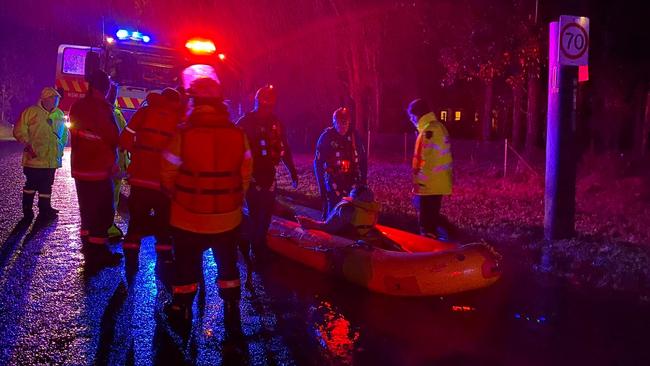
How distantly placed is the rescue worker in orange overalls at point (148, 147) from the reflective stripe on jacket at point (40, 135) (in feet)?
10.5

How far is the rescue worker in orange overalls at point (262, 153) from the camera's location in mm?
6555

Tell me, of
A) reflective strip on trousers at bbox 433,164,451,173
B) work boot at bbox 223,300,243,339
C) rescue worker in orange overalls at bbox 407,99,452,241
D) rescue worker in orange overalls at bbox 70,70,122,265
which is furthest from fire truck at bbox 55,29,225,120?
work boot at bbox 223,300,243,339

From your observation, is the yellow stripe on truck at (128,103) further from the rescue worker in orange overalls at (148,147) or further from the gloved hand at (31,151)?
the rescue worker in orange overalls at (148,147)

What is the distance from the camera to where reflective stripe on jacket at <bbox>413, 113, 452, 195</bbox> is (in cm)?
676

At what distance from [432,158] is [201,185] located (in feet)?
10.6

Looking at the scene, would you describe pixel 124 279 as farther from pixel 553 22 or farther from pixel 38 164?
pixel 553 22

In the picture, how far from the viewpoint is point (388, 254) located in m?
5.63

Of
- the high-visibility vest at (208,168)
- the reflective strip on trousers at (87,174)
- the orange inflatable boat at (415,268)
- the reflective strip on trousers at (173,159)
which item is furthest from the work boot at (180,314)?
the reflective strip on trousers at (87,174)

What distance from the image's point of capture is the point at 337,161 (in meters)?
7.38

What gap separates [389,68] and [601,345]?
97.8 feet

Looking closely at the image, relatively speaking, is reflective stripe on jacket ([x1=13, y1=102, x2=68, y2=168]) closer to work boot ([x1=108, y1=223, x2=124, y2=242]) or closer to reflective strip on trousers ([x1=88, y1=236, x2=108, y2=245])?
work boot ([x1=108, y1=223, x2=124, y2=242])

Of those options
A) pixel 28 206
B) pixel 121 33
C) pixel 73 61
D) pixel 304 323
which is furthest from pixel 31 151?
pixel 73 61

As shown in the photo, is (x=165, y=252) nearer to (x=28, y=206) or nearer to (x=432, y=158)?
(x=432, y=158)

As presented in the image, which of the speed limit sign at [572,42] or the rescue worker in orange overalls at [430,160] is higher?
the speed limit sign at [572,42]
